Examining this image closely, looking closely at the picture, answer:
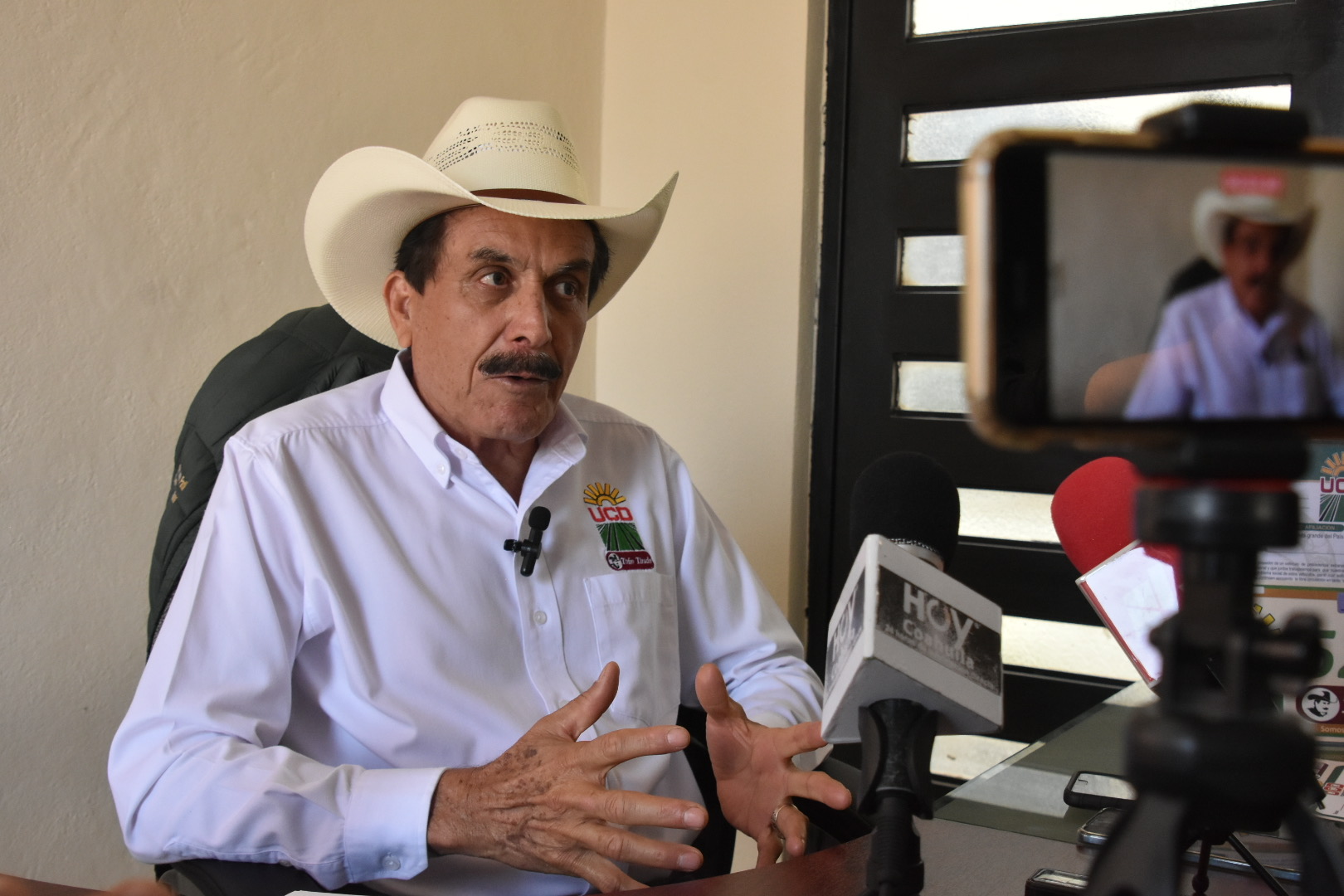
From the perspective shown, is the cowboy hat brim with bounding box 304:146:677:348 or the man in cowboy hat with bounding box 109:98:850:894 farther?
the cowboy hat brim with bounding box 304:146:677:348

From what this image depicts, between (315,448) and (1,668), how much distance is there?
26.5 inches

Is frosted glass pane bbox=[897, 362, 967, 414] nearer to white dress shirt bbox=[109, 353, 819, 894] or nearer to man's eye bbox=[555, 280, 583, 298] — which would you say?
white dress shirt bbox=[109, 353, 819, 894]

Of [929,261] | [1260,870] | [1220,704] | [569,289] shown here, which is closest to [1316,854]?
[1220,704]

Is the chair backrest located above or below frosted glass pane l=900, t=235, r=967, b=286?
below

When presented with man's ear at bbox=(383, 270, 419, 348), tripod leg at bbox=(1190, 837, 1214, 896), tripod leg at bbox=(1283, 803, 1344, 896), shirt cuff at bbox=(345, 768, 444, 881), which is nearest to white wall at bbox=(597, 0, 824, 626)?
man's ear at bbox=(383, 270, 419, 348)

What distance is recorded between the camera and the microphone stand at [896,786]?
1.76ft

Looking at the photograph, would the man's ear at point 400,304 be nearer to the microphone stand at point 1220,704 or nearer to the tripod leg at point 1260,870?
the tripod leg at point 1260,870

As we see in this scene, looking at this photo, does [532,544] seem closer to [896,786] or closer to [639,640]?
[639,640]

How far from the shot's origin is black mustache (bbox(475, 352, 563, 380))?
149cm

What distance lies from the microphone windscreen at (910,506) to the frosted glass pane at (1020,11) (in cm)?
200

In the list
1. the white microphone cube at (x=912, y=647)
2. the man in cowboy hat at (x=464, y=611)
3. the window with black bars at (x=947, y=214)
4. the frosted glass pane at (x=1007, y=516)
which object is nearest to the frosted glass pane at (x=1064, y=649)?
the window with black bars at (x=947, y=214)

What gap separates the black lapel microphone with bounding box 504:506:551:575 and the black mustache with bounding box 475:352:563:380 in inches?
7.7

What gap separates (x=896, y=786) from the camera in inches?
22.4

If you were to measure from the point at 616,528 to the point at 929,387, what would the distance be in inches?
52.4
